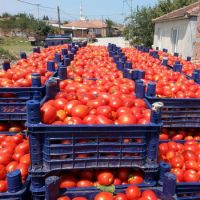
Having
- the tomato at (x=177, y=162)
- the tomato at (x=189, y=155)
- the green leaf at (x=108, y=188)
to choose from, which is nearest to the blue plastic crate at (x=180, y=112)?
the tomato at (x=189, y=155)

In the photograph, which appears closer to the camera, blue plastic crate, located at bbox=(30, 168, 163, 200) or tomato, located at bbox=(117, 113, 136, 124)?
blue plastic crate, located at bbox=(30, 168, 163, 200)

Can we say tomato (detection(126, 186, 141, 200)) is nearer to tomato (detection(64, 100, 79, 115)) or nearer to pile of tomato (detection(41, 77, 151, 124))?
pile of tomato (detection(41, 77, 151, 124))

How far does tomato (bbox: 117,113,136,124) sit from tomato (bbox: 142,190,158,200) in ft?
2.17

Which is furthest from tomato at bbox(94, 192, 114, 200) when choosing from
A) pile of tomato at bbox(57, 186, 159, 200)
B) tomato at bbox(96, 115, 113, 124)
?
tomato at bbox(96, 115, 113, 124)

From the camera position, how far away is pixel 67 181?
250cm

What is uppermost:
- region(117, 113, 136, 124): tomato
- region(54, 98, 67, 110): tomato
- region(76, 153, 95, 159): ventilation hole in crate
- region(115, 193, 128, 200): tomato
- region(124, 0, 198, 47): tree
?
region(124, 0, 198, 47): tree

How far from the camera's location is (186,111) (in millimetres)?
3592

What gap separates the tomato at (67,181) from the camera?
2.49 m

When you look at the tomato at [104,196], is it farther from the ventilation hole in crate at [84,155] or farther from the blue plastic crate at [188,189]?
the blue plastic crate at [188,189]

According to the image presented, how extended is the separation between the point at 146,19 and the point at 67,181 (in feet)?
94.7

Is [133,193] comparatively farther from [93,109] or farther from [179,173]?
[93,109]

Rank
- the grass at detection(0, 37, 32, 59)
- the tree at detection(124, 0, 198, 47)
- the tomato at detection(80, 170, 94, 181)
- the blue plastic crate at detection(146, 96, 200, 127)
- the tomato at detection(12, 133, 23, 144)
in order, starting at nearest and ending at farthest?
1. the tomato at detection(80, 170, 94, 181)
2. the tomato at detection(12, 133, 23, 144)
3. the blue plastic crate at detection(146, 96, 200, 127)
4. the grass at detection(0, 37, 32, 59)
5. the tree at detection(124, 0, 198, 47)

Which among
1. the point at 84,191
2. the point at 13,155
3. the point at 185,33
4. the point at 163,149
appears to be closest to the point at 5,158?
the point at 13,155

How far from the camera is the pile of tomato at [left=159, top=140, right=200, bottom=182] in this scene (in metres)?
2.91
